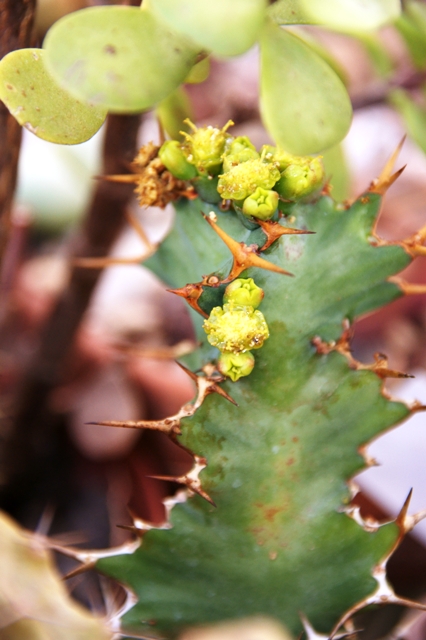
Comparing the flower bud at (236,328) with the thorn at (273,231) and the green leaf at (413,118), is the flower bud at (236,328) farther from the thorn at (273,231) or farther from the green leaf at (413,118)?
the green leaf at (413,118)

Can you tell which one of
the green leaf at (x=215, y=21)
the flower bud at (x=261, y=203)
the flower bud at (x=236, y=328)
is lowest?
the flower bud at (x=236, y=328)

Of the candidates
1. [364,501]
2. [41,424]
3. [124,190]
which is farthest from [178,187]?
[41,424]

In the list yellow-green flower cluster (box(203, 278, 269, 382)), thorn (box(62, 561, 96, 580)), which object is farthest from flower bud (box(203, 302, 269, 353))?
thorn (box(62, 561, 96, 580))

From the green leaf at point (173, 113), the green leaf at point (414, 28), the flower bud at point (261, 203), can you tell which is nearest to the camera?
the flower bud at point (261, 203)

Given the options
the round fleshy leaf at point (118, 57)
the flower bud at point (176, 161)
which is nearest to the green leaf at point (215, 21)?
Answer: the round fleshy leaf at point (118, 57)

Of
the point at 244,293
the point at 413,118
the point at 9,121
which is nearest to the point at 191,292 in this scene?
the point at 244,293

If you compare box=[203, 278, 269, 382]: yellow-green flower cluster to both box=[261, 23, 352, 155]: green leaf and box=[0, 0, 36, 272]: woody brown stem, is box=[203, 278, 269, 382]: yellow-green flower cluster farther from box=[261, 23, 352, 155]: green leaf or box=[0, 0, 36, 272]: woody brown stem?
box=[0, 0, 36, 272]: woody brown stem

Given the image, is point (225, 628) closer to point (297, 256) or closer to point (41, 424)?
point (297, 256)
